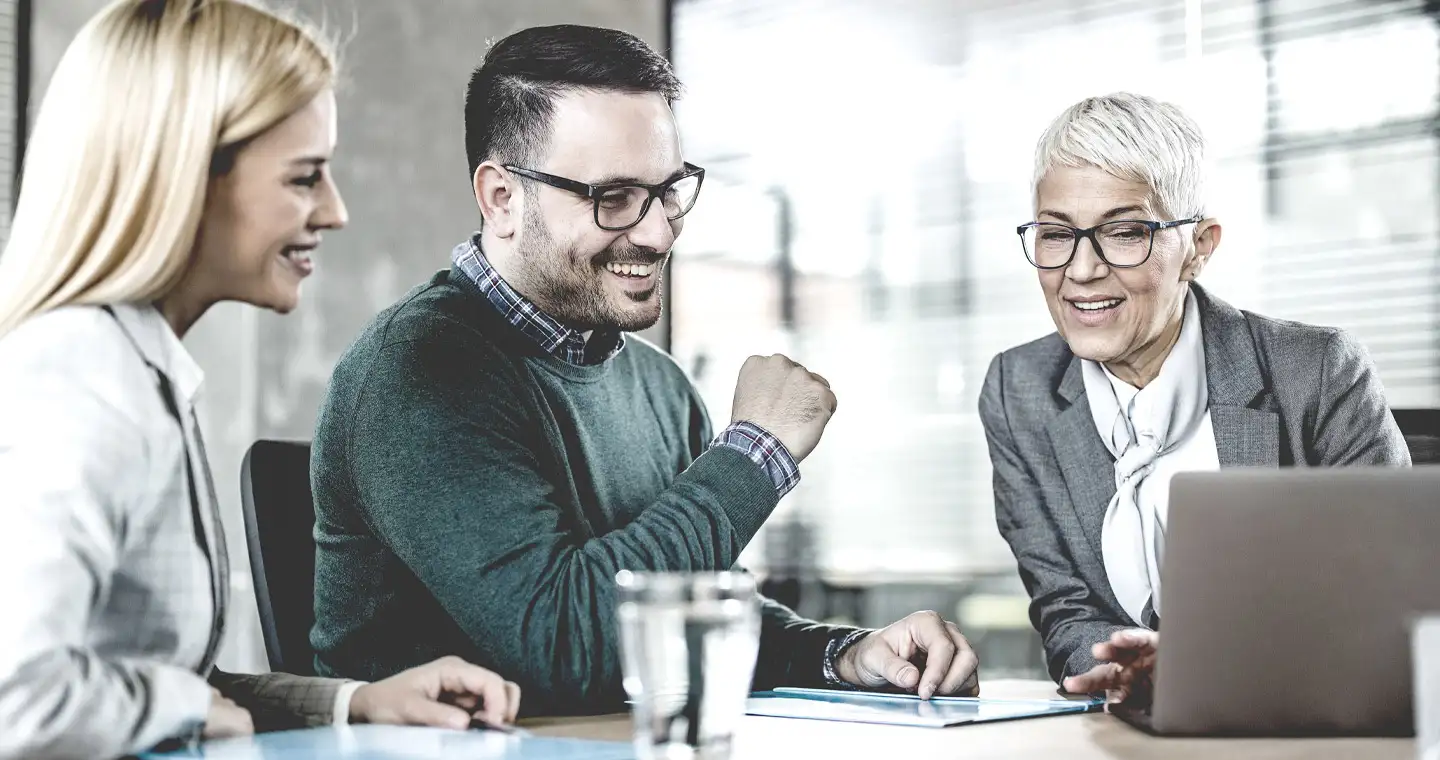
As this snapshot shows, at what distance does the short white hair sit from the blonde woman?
1091 mm

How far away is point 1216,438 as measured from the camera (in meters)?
1.81

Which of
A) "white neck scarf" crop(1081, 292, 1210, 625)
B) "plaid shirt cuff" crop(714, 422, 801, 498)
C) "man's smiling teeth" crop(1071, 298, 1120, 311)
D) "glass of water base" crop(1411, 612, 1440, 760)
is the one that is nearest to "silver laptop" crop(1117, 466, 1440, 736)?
"glass of water base" crop(1411, 612, 1440, 760)

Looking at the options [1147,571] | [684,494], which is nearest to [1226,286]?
[1147,571]

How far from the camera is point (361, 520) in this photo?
1.42m

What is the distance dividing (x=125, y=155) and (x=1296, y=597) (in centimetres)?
89

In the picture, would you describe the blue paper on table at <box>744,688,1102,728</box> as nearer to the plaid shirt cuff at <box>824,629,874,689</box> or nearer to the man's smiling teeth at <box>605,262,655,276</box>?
the plaid shirt cuff at <box>824,629,874,689</box>

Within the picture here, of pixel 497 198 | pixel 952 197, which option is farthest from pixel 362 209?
pixel 497 198

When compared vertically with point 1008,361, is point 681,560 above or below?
below

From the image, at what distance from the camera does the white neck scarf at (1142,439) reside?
178 centimetres

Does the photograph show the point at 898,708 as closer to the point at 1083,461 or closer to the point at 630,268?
the point at 630,268

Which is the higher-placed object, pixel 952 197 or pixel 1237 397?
pixel 952 197

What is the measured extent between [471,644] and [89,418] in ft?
1.85

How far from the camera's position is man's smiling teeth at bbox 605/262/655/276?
158 centimetres

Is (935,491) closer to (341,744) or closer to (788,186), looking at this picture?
(788,186)
